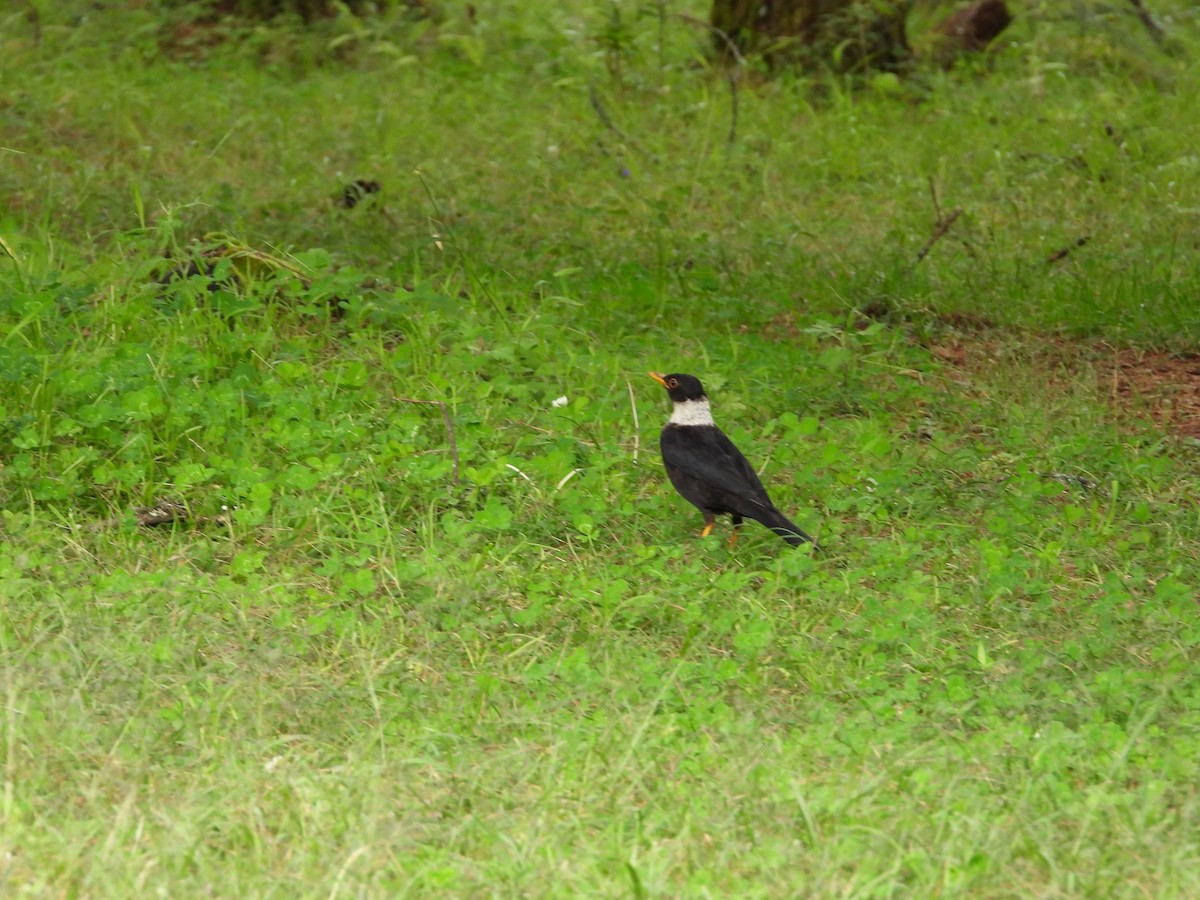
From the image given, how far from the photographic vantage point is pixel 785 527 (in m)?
5.20

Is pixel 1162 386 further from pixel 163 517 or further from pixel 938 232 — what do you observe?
pixel 163 517

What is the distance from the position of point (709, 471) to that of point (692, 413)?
434 millimetres

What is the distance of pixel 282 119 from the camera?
994cm

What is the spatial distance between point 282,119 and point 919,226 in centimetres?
426

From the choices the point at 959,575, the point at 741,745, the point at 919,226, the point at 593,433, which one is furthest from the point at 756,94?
the point at 741,745

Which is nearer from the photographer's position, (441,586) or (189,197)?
(441,586)

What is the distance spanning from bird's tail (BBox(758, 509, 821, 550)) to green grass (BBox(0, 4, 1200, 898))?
103 millimetres

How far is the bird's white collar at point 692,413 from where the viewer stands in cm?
566

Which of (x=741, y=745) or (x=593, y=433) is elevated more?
(x=741, y=745)

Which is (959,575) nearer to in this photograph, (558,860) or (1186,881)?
(1186,881)

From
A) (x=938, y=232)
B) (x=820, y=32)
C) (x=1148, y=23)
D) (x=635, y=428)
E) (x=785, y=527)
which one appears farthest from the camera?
(x=1148, y=23)

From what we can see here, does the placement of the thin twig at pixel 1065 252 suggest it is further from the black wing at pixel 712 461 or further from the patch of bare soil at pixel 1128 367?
the black wing at pixel 712 461

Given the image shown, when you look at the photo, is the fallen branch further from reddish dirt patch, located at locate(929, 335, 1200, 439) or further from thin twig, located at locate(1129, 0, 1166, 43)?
thin twig, located at locate(1129, 0, 1166, 43)

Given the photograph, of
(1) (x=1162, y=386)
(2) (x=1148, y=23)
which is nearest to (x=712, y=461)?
(1) (x=1162, y=386)
